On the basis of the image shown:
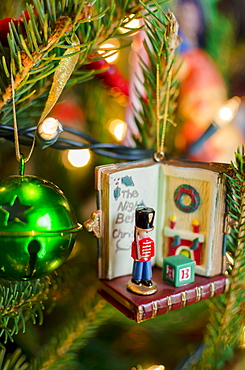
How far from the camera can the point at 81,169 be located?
671mm

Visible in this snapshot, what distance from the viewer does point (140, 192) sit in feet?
1.73

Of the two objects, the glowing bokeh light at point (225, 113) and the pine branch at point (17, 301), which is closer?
the pine branch at point (17, 301)

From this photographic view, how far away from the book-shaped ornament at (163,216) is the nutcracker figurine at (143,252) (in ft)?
0.05

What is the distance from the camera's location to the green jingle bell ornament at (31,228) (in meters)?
0.35

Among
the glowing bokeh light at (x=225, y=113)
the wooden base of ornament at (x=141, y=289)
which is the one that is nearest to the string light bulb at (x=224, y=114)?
the glowing bokeh light at (x=225, y=113)

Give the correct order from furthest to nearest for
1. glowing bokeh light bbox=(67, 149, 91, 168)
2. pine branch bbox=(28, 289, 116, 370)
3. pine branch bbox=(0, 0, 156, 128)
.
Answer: glowing bokeh light bbox=(67, 149, 91, 168)
pine branch bbox=(28, 289, 116, 370)
pine branch bbox=(0, 0, 156, 128)

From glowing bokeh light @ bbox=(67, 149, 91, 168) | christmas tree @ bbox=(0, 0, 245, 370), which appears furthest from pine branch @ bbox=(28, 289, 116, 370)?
glowing bokeh light @ bbox=(67, 149, 91, 168)

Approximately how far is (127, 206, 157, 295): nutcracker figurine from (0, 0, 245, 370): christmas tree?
98 millimetres

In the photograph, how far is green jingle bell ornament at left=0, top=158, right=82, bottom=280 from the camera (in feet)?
1.15

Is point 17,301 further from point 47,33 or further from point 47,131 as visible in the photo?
point 47,33

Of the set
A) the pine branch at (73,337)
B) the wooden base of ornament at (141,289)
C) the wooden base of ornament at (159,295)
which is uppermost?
the wooden base of ornament at (141,289)

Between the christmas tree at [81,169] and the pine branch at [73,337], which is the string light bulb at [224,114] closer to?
the christmas tree at [81,169]

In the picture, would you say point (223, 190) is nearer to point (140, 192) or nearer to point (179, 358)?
point (140, 192)

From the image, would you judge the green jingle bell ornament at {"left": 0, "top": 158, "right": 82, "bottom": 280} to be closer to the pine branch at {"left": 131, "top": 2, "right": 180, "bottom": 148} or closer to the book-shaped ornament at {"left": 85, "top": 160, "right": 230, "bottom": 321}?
the book-shaped ornament at {"left": 85, "top": 160, "right": 230, "bottom": 321}
